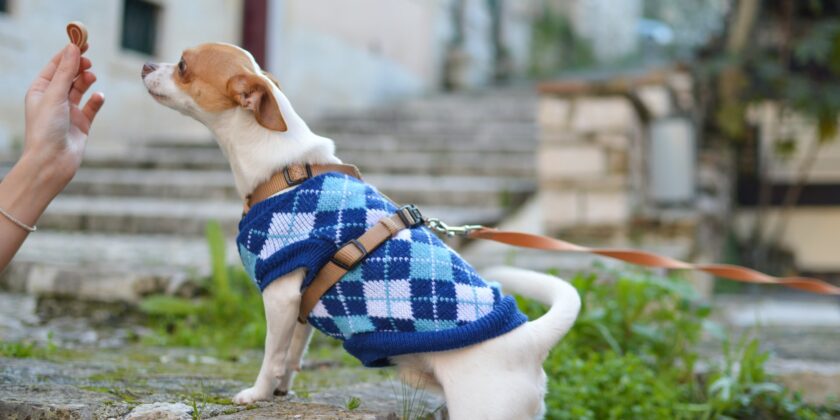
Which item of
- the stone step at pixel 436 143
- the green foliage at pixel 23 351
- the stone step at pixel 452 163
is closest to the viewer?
the green foliage at pixel 23 351

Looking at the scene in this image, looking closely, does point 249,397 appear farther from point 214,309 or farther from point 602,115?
point 602,115

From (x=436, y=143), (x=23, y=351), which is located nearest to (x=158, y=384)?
(x=23, y=351)

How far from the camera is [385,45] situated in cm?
1180

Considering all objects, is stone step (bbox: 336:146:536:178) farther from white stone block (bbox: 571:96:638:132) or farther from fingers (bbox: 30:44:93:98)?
fingers (bbox: 30:44:93:98)

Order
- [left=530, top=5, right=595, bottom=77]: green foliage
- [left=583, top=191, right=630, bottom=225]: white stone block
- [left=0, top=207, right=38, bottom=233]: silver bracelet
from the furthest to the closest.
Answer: [left=530, top=5, right=595, bottom=77]: green foliage < [left=583, top=191, right=630, bottom=225]: white stone block < [left=0, top=207, right=38, bottom=233]: silver bracelet

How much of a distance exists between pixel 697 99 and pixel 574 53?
8508 mm

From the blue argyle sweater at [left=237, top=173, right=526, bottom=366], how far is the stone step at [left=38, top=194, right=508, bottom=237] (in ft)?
9.46

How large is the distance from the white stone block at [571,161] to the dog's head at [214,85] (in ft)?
9.80

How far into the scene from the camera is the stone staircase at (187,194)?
3.59m

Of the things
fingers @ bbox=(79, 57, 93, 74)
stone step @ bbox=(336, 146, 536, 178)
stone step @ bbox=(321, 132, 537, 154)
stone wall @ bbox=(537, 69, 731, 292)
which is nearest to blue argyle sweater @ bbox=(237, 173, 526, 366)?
fingers @ bbox=(79, 57, 93, 74)

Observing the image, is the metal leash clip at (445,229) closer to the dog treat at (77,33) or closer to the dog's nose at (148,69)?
the dog's nose at (148,69)

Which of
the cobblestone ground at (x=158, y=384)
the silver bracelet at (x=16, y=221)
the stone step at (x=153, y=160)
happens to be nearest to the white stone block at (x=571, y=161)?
the cobblestone ground at (x=158, y=384)

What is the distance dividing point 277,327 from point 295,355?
23 cm

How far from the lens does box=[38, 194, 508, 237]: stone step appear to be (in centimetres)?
503
